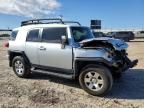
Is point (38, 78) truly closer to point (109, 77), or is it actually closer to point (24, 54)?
point (24, 54)

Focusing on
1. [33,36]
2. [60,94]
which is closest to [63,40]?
[60,94]

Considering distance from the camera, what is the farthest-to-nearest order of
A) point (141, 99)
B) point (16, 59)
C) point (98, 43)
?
point (16, 59), point (98, 43), point (141, 99)

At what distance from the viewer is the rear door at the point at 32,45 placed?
1004 cm

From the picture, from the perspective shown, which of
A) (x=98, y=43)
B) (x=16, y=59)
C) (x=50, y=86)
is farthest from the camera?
(x=16, y=59)

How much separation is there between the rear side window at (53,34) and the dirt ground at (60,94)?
138cm

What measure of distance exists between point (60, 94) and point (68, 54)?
1.22 metres

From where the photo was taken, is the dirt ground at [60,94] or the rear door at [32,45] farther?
the rear door at [32,45]

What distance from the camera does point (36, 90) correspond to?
29.1 feet

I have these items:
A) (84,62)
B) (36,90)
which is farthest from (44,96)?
(84,62)

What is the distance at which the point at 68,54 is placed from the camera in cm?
895

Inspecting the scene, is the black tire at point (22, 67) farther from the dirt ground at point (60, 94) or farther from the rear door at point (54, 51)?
the rear door at point (54, 51)

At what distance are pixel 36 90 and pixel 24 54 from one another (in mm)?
1984

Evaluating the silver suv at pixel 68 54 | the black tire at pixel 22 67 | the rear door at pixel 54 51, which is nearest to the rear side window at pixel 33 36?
the silver suv at pixel 68 54

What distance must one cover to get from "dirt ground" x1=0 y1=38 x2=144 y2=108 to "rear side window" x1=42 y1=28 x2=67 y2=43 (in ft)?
4.53
